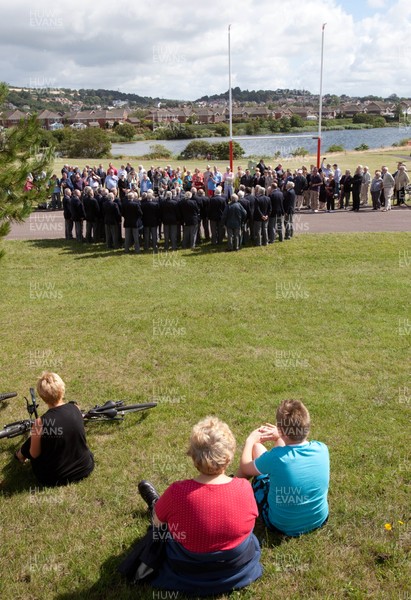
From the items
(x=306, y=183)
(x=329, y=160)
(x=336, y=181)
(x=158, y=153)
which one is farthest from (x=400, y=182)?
(x=158, y=153)

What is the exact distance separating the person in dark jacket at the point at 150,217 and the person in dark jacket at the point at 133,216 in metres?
0.20

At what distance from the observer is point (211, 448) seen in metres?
3.78

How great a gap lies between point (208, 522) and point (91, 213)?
50.6 ft

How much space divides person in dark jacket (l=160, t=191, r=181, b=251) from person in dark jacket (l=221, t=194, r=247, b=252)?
162cm

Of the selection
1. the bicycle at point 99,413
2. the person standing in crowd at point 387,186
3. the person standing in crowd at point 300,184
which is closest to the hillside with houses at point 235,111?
the bicycle at point 99,413

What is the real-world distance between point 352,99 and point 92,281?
345ft

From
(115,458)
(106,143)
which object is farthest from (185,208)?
(106,143)

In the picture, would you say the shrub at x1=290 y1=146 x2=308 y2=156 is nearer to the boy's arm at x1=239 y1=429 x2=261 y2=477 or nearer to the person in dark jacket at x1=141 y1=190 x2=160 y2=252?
the person in dark jacket at x1=141 y1=190 x2=160 y2=252

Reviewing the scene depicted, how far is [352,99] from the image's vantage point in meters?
104

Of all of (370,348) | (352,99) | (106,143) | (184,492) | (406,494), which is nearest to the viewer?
(184,492)

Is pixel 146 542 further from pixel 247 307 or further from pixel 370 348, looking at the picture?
pixel 247 307

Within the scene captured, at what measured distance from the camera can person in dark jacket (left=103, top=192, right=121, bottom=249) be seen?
1692 centimetres

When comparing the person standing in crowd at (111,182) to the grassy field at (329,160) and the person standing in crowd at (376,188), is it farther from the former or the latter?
the grassy field at (329,160)

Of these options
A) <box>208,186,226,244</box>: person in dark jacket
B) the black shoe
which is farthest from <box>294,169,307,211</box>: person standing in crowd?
the black shoe
